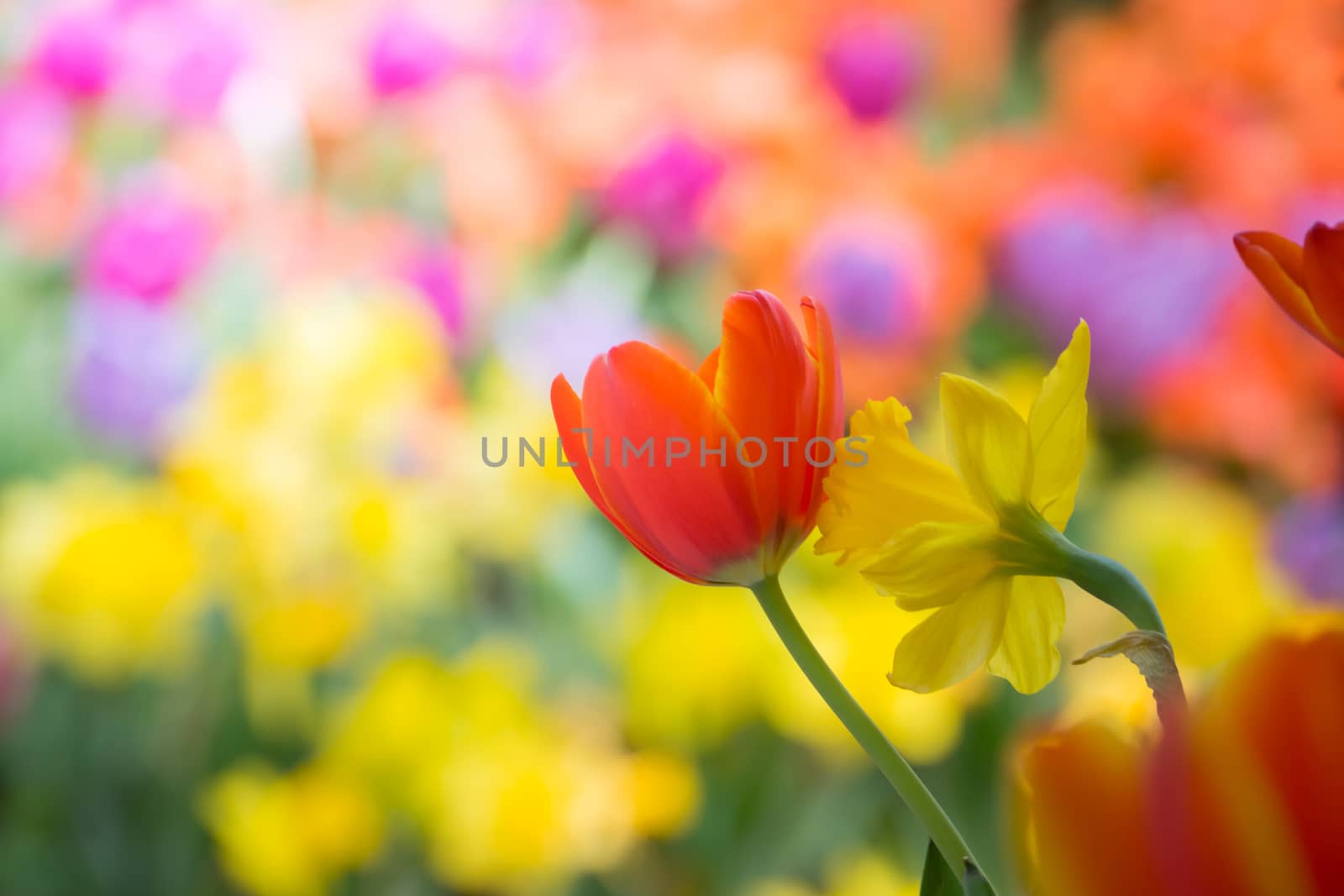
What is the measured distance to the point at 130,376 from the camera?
0.61 m

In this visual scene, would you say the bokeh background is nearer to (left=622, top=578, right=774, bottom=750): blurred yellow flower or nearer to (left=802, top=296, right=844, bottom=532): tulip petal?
(left=622, top=578, right=774, bottom=750): blurred yellow flower

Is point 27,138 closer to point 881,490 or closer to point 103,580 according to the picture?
point 103,580

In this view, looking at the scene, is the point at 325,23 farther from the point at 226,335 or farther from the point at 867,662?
the point at 867,662

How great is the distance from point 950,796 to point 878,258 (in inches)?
10.0

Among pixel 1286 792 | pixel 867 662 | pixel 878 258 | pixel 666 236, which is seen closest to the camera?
pixel 1286 792

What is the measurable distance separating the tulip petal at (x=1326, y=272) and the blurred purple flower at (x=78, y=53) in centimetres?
74

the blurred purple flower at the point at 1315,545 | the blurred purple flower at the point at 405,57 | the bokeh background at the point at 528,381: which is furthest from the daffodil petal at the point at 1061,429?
the blurred purple flower at the point at 405,57

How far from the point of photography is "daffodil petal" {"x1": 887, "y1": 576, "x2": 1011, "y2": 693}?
85 millimetres

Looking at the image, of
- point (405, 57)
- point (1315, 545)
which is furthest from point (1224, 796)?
point (405, 57)

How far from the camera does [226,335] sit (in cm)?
73

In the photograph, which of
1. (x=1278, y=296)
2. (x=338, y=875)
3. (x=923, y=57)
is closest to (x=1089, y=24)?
(x=923, y=57)

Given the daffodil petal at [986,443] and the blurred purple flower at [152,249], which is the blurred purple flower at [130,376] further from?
the daffodil petal at [986,443]

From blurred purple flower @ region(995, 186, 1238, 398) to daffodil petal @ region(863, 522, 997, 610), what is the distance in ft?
1.61

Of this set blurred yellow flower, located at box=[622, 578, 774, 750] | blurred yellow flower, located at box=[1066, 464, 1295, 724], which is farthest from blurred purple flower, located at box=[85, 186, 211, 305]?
blurred yellow flower, located at box=[1066, 464, 1295, 724]
